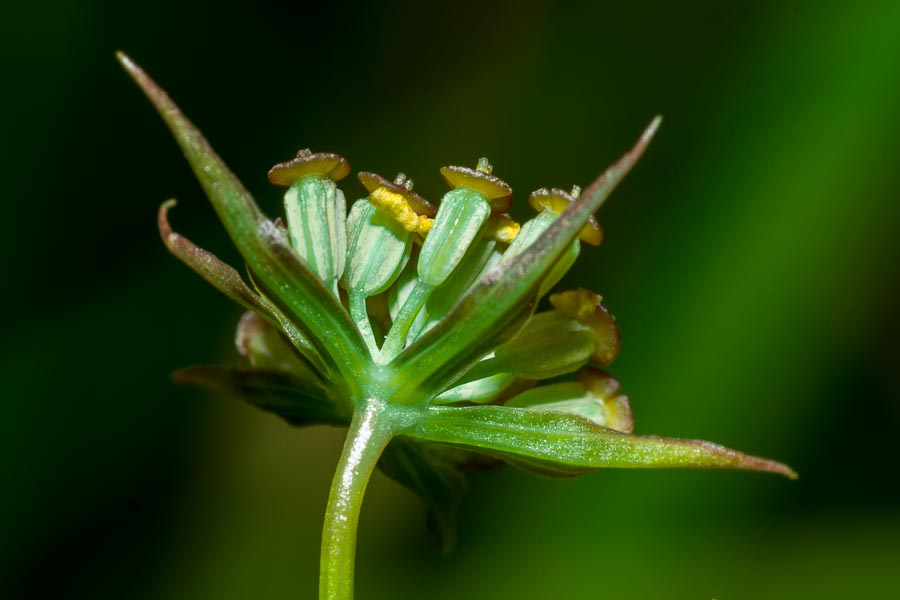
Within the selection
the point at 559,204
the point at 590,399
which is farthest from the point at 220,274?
the point at 590,399

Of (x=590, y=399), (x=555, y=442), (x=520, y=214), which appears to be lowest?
(x=555, y=442)

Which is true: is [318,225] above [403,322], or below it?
above

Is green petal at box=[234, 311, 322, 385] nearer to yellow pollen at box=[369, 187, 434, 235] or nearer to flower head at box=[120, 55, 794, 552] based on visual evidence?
flower head at box=[120, 55, 794, 552]

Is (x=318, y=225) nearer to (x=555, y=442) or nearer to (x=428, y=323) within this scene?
(x=428, y=323)

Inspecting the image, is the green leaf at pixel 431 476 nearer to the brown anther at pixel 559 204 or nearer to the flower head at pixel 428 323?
the flower head at pixel 428 323

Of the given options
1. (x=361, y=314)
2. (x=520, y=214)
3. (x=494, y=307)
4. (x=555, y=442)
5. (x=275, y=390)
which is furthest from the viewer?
(x=520, y=214)

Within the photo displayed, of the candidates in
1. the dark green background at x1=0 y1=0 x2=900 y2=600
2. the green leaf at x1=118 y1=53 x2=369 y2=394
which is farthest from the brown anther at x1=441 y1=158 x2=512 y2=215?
the dark green background at x1=0 y1=0 x2=900 y2=600
